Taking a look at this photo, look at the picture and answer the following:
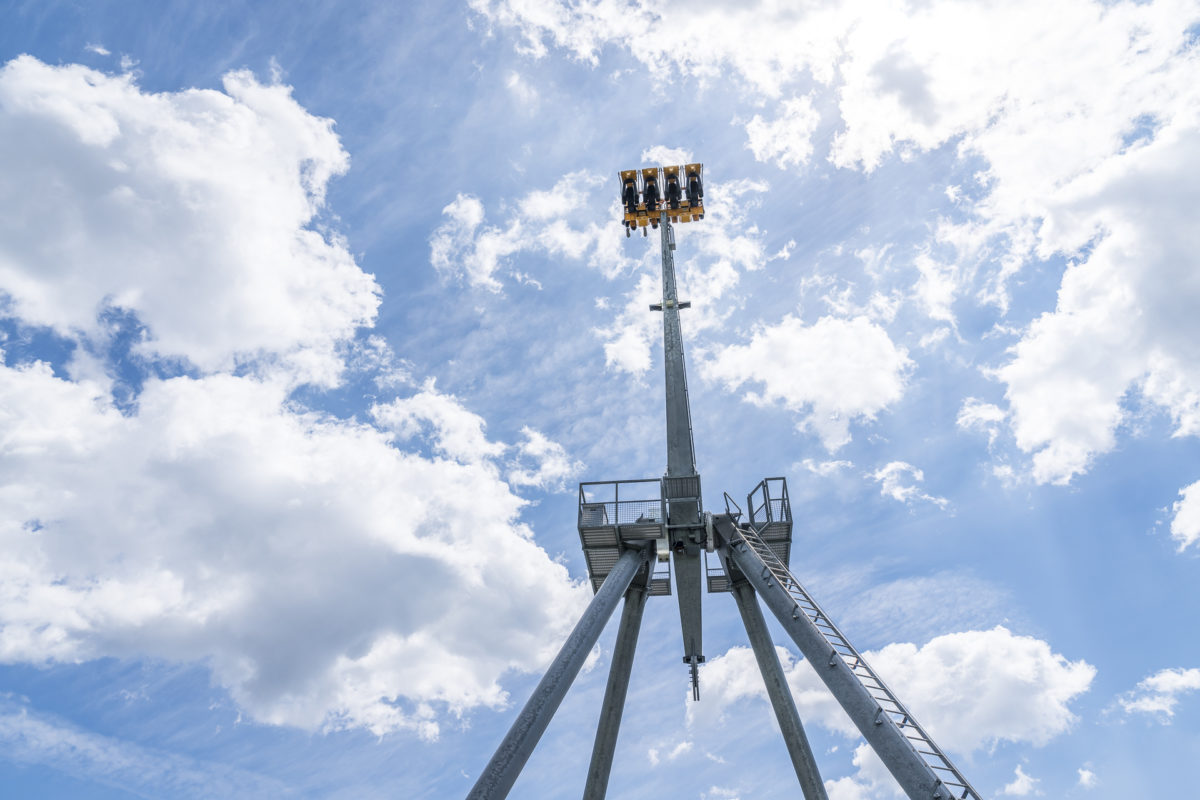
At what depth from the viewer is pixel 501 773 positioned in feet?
53.4

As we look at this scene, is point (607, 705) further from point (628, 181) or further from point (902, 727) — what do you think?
point (628, 181)

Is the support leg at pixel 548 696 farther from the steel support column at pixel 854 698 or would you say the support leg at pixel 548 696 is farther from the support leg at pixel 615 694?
the steel support column at pixel 854 698

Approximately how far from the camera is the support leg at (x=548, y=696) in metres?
16.2

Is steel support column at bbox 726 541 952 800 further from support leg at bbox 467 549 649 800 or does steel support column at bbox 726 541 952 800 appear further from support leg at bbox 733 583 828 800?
support leg at bbox 467 549 649 800

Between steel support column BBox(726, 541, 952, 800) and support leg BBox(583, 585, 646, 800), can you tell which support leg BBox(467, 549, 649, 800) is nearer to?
support leg BBox(583, 585, 646, 800)

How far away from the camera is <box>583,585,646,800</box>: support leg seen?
75.8 ft

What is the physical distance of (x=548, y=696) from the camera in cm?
1809

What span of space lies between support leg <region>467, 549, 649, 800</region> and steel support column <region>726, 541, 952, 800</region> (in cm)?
403

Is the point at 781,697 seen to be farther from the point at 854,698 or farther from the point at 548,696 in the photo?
the point at 548,696

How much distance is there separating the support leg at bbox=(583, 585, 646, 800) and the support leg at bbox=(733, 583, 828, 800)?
11.0ft

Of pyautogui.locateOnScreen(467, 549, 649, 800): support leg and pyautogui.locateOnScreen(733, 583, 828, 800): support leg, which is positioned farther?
pyautogui.locateOnScreen(733, 583, 828, 800): support leg

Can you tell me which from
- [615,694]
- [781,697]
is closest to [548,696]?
[615,694]

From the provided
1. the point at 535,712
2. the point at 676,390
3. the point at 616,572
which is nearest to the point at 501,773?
the point at 535,712

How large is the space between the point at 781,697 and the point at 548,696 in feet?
28.8
